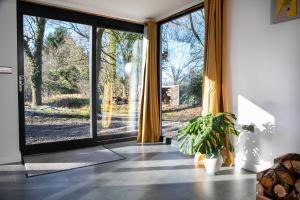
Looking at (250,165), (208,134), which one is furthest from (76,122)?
(250,165)

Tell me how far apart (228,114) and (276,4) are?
131 cm

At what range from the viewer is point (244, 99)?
3045 millimetres

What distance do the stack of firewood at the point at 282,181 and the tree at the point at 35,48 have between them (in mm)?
3286

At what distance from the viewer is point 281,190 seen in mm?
1941

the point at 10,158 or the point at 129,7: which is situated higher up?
the point at 129,7

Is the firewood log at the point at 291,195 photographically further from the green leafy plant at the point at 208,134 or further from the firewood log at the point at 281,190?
the green leafy plant at the point at 208,134

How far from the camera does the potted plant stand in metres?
2.74

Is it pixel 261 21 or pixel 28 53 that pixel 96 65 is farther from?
pixel 261 21

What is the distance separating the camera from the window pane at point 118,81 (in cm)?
440

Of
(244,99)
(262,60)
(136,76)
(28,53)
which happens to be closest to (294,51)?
(262,60)

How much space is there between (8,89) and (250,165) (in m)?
3.37

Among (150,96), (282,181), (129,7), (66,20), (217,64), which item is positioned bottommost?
(282,181)

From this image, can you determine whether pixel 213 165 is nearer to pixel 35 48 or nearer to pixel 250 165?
pixel 250 165

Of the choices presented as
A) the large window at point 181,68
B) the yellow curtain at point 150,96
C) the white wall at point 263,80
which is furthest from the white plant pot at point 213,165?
the yellow curtain at point 150,96
